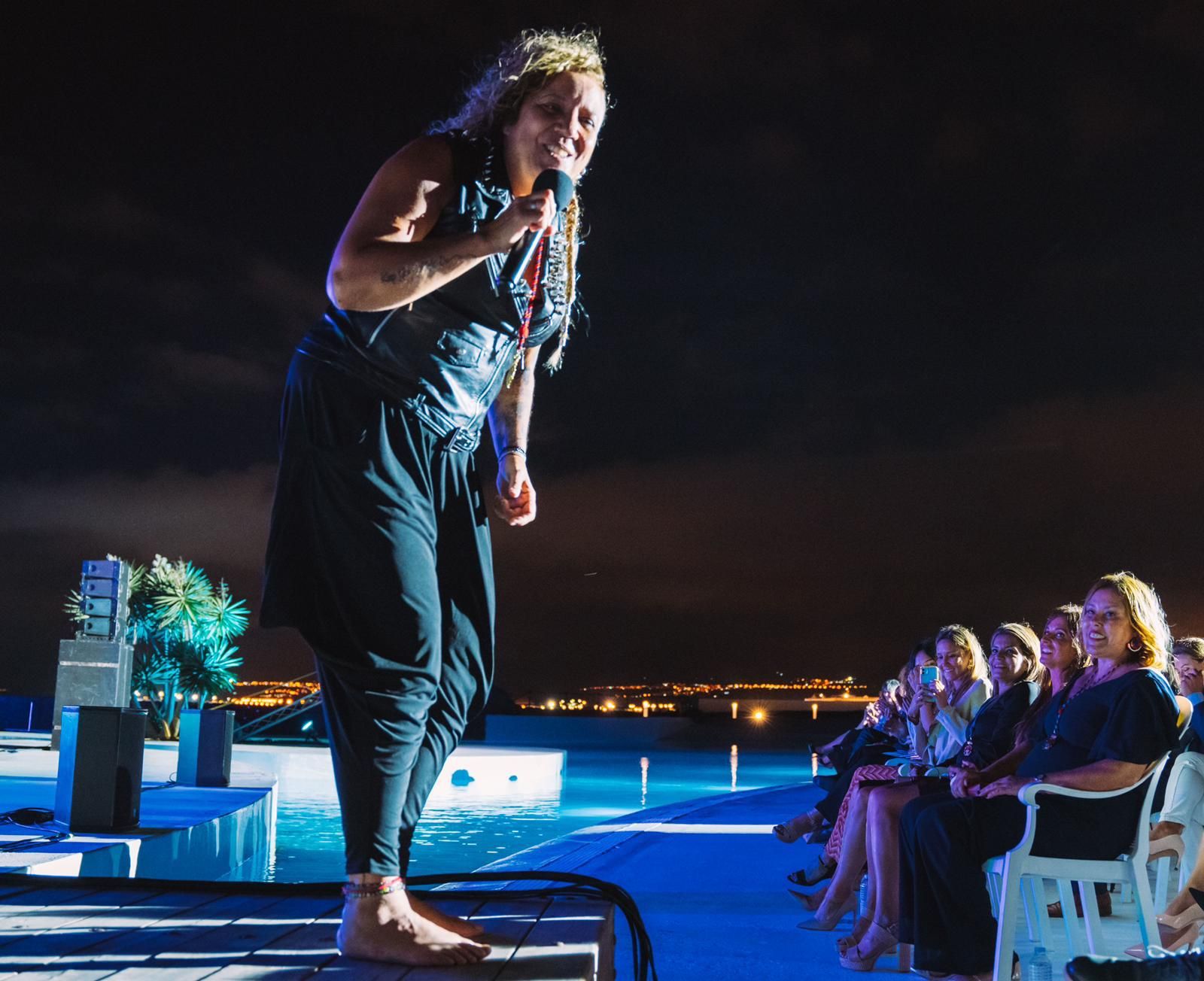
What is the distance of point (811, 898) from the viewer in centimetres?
370

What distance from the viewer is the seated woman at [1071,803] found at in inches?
96.7

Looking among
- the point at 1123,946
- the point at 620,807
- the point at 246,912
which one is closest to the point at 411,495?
the point at 246,912

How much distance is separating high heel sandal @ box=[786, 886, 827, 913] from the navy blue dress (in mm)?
1054

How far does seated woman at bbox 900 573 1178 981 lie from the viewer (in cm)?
246

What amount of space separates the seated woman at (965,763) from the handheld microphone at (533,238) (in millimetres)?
2001

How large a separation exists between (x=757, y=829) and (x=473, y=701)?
5.18 meters

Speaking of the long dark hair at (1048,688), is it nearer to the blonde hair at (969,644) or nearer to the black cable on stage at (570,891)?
the blonde hair at (969,644)

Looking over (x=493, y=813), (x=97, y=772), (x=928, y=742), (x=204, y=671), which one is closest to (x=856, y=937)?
(x=928, y=742)

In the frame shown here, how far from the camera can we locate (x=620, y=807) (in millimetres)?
11594

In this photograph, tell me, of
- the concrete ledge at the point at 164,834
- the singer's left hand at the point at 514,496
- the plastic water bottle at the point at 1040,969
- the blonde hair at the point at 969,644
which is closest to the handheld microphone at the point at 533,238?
the singer's left hand at the point at 514,496

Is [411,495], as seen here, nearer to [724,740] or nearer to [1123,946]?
[1123,946]

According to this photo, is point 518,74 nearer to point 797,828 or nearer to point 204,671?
point 797,828

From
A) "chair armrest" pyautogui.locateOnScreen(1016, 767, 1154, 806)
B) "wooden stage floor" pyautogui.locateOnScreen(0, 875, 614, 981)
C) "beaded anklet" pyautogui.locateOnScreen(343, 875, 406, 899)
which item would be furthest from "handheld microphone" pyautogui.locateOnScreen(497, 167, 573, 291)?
"chair armrest" pyautogui.locateOnScreen(1016, 767, 1154, 806)

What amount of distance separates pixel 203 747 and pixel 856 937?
5.70 metres
